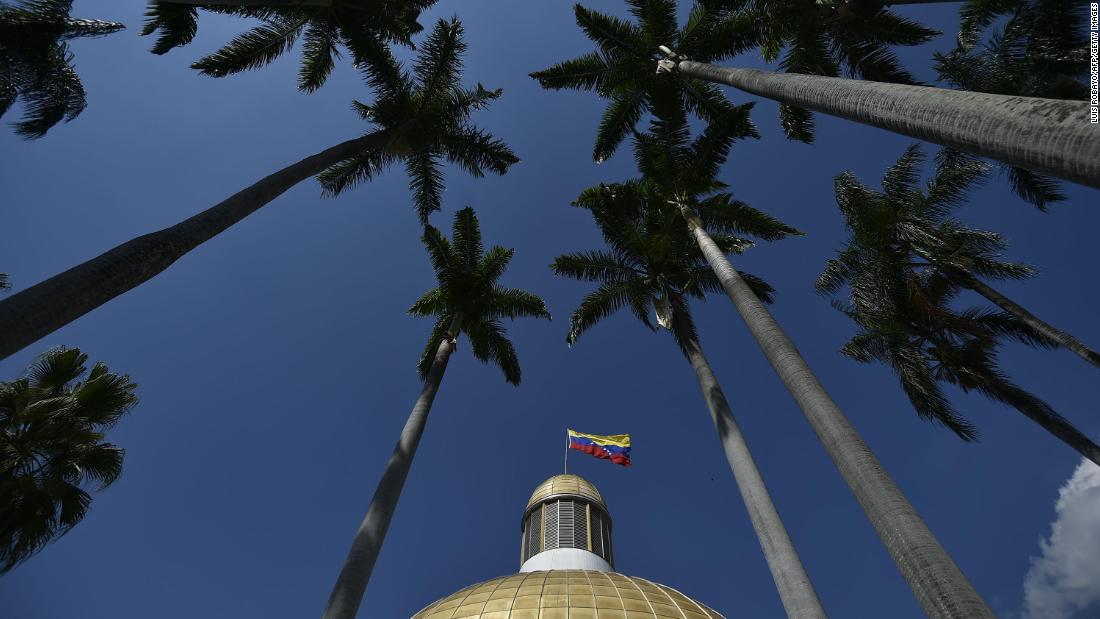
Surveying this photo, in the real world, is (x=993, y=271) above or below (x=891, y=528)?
above

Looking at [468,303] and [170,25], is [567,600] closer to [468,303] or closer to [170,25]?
[468,303]

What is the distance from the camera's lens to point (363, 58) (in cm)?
1438

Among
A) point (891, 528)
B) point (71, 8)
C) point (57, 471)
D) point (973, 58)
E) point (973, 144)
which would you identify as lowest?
point (891, 528)

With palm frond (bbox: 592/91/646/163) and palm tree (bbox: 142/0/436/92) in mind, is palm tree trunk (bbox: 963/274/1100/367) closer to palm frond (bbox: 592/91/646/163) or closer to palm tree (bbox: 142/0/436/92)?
palm frond (bbox: 592/91/646/163)

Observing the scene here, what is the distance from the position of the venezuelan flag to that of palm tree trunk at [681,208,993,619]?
50.1 feet

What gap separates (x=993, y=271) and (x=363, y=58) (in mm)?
22081

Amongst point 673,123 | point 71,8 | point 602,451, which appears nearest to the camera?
point 71,8

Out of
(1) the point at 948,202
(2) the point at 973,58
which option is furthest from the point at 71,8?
(1) the point at 948,202

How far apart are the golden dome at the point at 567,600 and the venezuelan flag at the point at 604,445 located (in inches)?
197

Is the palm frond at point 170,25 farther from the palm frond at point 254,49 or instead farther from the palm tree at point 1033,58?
the palm tree at point 1033,58

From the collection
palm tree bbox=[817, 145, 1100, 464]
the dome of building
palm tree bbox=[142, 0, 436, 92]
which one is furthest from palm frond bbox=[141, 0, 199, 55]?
palm tree bbox=[817, 145, 1100, 464]

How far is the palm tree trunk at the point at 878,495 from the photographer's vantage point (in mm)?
5363

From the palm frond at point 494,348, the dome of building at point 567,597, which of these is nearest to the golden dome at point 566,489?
the dome of building at point 567,597

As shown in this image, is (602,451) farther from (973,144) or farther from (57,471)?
(973,144)
